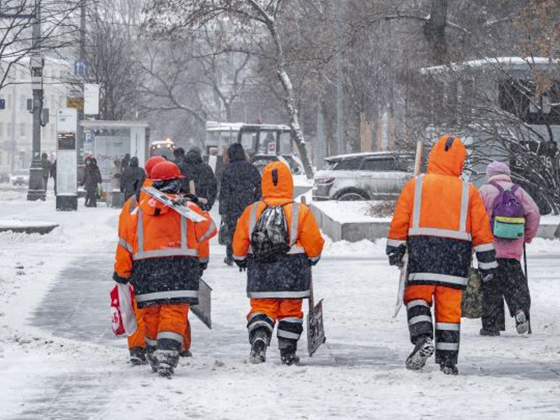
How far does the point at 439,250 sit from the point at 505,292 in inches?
120

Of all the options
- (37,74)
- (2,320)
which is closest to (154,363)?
(2,320)

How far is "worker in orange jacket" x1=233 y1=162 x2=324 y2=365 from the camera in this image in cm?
1019

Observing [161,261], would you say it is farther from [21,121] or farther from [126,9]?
[21,121]

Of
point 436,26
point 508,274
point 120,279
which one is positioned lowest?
point 508,274

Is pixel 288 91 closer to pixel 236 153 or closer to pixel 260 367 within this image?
pixel 236 153

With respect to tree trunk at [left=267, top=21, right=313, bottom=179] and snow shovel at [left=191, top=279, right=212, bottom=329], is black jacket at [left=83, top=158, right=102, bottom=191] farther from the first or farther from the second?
snow shovel at [left=191, top=279, right=212, bottom=329]

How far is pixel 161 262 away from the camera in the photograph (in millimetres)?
9727

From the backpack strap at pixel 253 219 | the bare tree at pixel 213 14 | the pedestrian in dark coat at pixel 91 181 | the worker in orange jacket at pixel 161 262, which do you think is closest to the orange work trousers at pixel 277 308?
the backpack strap at pixel 253 219

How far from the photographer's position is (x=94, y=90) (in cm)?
4312

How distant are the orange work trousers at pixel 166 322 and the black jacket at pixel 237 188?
898 cm

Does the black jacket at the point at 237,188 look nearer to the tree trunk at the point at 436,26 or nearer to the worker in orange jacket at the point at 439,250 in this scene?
the worker in orange jacket at the point at 439,250

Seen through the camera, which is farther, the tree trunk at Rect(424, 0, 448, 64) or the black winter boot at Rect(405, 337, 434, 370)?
the tree trunk at Rect(424, 0, 448, 64)

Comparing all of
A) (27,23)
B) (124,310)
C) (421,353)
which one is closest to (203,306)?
(124,310)

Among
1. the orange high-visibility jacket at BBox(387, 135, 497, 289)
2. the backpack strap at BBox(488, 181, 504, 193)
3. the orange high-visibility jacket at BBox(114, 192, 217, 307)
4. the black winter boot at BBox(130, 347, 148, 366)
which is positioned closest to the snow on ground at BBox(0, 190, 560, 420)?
the black winter boot at BBox(130, 347, 148, 366)
